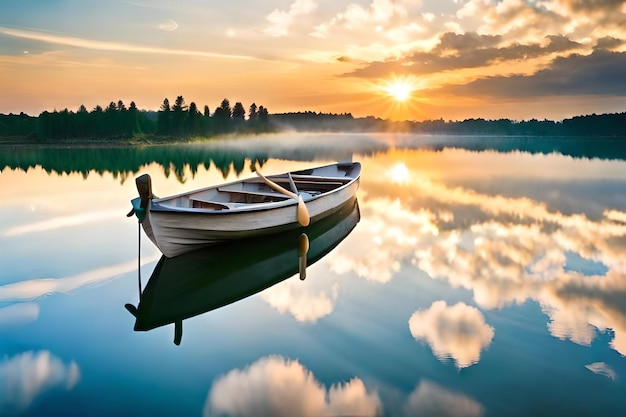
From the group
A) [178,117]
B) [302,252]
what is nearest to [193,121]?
[178,117]

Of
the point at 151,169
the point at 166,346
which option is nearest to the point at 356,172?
the point at 166,346

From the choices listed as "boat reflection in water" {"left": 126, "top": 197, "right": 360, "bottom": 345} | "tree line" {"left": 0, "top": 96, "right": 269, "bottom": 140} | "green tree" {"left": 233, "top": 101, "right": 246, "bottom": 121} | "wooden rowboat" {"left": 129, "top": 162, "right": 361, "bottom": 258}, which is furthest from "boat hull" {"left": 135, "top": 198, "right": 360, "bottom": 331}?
"green tree" {"left": 233, "top": 101, "right": 246, "bottom": 121}

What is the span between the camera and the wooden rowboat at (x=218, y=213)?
8539 millimetres

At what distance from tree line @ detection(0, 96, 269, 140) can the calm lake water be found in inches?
2894

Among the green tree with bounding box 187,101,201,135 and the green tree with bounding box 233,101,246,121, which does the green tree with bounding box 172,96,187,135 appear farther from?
the green tree with bounding box 233,101,246,121

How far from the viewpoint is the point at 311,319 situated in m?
7.11

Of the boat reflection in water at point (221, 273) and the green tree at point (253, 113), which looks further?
the green tree at point (253, 113)

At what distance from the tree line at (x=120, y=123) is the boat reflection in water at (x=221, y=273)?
254 feet

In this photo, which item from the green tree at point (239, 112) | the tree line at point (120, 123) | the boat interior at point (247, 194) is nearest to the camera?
the boat interior at point (247, 194)

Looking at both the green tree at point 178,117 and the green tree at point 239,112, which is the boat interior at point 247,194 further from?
the green tree at point 239,112

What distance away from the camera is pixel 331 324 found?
272 inches

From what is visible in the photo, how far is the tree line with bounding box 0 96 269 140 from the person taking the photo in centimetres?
7881

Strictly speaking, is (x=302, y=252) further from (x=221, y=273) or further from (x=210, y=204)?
(x=210, y=204)

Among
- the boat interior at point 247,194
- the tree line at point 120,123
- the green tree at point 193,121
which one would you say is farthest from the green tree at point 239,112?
the boat interior at point 247,194
